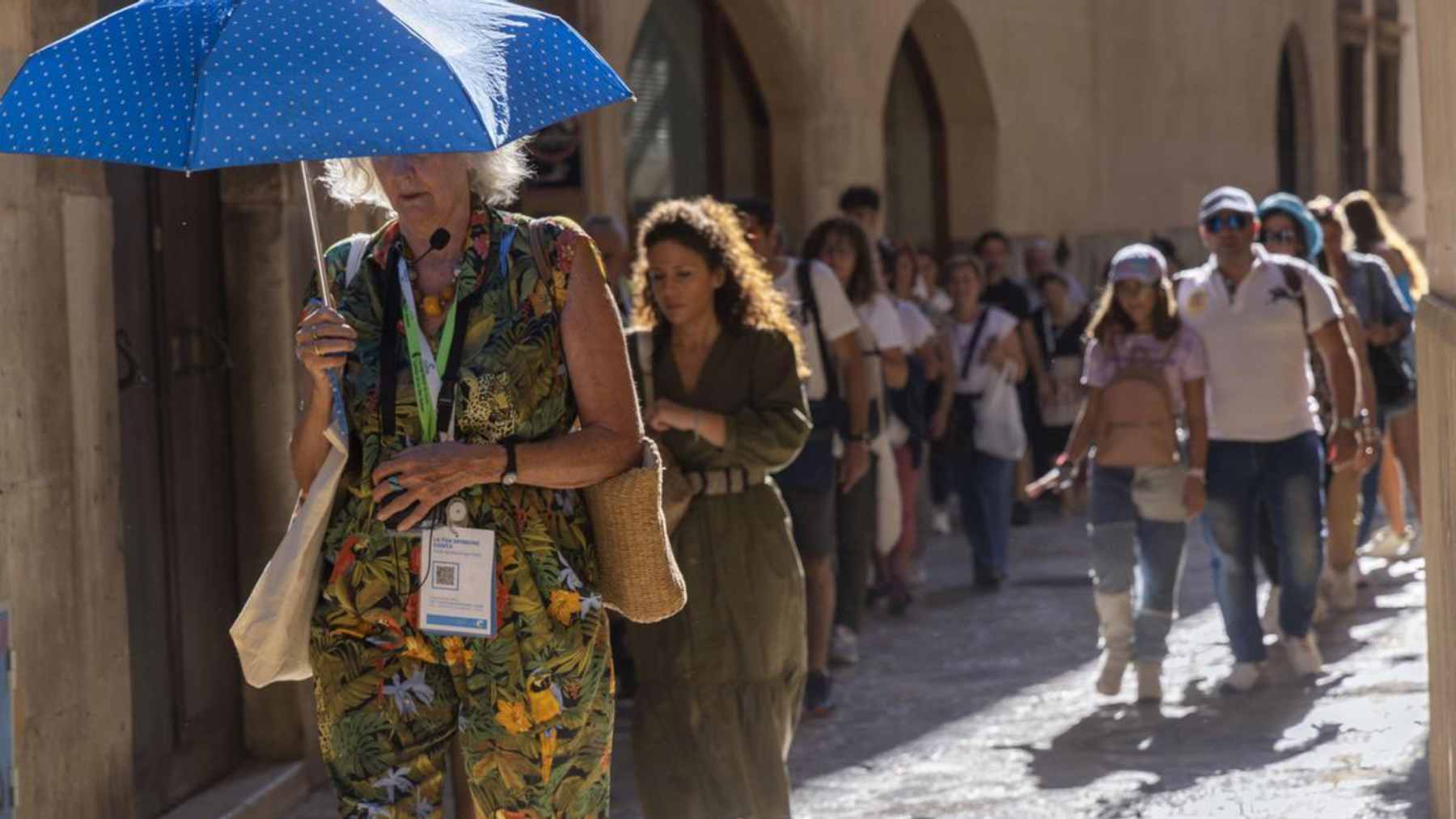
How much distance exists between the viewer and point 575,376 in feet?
13.8

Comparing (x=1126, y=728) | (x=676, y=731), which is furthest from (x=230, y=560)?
(x=1126, y=728)

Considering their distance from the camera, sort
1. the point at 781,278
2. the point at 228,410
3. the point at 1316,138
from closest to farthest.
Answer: the point at 228,410 < the point at 781,278 < the point at 1316,138

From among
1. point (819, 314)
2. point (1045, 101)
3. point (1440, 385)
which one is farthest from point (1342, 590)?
point (1045, 101)

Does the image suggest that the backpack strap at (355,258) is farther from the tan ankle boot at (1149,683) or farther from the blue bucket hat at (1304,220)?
the blue bucket hat at (1304,220)

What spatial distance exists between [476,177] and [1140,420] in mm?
4683

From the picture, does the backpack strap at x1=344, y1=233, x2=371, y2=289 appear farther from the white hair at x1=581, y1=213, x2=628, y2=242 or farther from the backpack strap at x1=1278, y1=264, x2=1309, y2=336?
the white hair at x1=581, y1=213, x2=628, y2=242

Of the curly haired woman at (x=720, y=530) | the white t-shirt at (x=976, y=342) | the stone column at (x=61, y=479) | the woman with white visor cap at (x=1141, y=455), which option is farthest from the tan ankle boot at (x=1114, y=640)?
the white t-shirt at (x=976, y=342)

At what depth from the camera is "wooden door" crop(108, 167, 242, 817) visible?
681 centimetres

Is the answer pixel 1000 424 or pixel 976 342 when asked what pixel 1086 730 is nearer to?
pixel 1000 424

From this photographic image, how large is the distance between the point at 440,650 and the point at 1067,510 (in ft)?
38.3

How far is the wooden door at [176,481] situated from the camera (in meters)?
6.81

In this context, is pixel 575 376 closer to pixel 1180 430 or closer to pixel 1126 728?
pixel 1126 728

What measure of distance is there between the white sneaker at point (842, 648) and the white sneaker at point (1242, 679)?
60.0 inches

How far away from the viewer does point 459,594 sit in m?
4.05
